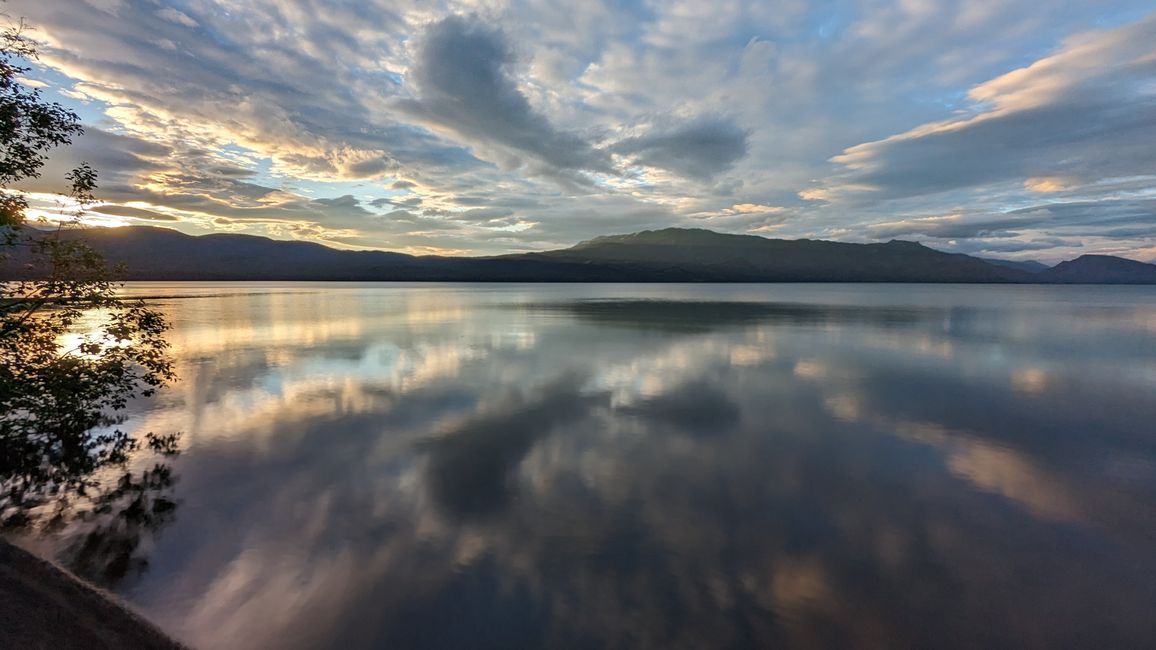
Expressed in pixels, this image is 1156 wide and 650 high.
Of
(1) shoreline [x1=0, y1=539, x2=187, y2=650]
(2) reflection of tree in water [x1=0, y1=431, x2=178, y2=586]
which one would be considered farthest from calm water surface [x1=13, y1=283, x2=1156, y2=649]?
(1) shoreline [x1=0, y1=539, x2=187, y2=650]

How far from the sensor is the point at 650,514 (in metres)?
12.4

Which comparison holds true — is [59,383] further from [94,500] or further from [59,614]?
[59,614]

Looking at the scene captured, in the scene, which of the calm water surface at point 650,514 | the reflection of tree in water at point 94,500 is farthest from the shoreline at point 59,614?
the reflection of tree in water at point 94,500

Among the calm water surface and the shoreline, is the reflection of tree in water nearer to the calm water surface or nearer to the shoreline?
the calm water surface

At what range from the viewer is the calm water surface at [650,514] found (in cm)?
859

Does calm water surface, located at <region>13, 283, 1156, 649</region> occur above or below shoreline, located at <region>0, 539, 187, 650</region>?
below

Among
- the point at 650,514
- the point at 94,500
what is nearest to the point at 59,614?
the point at 94,500

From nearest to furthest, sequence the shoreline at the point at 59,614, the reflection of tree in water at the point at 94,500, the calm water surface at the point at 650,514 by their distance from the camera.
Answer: the shoreline at the point at 59,614
the calm water surface at the point at 650,514
the reflection of tree in water at the point at 94,500

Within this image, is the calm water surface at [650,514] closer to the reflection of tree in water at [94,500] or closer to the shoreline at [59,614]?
the reflection of tree in water at [94,500]

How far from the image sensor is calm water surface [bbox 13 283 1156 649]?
28.2ft

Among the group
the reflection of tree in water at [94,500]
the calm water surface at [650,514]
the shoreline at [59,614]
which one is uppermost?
the shoreline at [59,614]

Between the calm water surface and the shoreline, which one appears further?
the calm water surface

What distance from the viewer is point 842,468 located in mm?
15703

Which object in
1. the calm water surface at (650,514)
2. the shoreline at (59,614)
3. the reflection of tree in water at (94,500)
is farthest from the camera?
the reflection of tree in water at (94,500)
